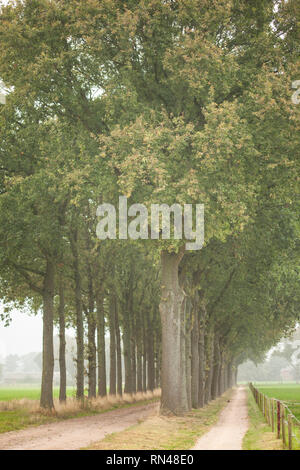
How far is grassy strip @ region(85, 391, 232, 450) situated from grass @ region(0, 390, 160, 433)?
5147 mm

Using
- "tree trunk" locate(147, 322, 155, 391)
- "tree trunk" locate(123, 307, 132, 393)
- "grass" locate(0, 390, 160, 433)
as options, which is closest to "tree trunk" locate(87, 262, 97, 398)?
"grass" locate(0, 390, 160, 433)

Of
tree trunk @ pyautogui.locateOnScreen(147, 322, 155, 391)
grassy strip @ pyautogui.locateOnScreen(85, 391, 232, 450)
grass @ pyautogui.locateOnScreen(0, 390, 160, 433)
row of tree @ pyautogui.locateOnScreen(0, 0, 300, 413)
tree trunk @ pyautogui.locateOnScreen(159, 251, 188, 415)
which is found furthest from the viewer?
tree trunk @ pyautogui.locateOnScreen(147, 322, 155, 391)

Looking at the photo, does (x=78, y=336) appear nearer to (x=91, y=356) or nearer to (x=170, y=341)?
(x=91, y=356)

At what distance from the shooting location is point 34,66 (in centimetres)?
2130

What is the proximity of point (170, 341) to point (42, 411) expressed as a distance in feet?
22.4

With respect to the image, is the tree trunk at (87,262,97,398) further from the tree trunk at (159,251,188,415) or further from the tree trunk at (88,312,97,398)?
the tree trunk at (159,251,188,415)

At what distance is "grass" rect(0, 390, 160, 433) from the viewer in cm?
2183

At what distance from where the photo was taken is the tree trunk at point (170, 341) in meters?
Answer: 22.6

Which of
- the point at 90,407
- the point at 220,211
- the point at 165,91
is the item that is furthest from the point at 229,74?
the point at 90,407

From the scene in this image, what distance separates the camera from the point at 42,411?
24641 mm

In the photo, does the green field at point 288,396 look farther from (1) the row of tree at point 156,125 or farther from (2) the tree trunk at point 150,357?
(2) the tree trunk at point 150,357

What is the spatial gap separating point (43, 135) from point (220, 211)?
30.0 ft
